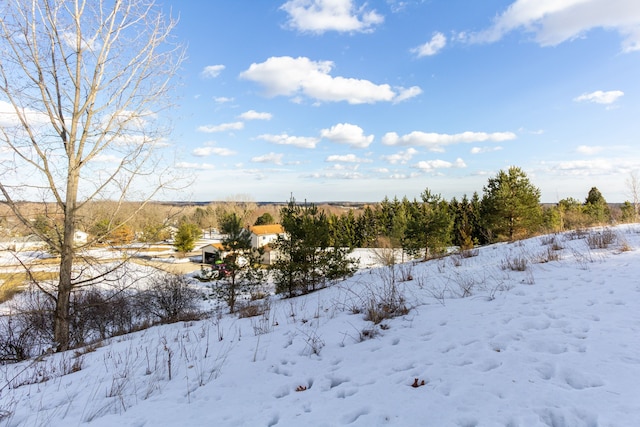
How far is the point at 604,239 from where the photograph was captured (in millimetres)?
7145

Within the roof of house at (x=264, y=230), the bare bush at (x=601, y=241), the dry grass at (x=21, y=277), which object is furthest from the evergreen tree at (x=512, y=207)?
the roof of house at (x=264, y=230)

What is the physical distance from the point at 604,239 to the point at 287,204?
9.99m

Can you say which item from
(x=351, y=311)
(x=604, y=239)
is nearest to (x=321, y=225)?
(x=351, y=311)

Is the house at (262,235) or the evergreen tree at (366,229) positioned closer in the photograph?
the house at (262,235)

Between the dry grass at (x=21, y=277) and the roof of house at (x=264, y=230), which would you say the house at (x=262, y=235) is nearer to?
the roof of house at (x=264, y=230)

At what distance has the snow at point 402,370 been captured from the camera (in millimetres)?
2225


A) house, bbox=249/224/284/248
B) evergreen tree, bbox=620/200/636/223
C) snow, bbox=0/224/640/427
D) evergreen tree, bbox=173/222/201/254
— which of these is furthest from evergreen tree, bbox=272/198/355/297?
evergreen tree, bbox=173/222/201/254

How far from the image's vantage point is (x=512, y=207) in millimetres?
21000

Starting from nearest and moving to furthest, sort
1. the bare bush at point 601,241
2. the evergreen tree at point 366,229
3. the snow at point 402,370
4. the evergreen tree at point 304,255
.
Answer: the snow at point 402,370, the bare bush at point 601,241, the evergreen tree at point 304,255, the evergreen tree at point 366,229

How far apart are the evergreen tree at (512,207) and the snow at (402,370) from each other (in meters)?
17.7

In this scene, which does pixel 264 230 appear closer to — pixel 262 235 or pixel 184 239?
pixel 262 235

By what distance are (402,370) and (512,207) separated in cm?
2224

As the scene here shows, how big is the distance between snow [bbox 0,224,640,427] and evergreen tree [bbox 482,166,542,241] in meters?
17.7

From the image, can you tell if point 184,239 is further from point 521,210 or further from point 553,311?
point 553,311
